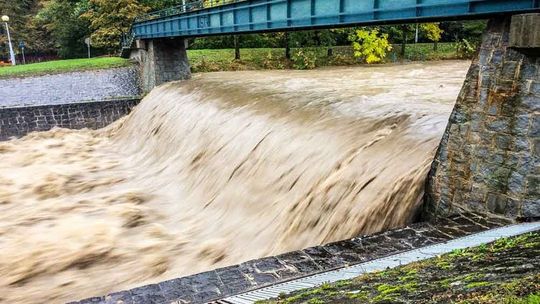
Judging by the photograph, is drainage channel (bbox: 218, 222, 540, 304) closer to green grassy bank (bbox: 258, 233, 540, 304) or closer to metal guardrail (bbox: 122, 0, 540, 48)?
green grassy bank (bbox: 258, 233, 540, 304)

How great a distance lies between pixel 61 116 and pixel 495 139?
917 inches

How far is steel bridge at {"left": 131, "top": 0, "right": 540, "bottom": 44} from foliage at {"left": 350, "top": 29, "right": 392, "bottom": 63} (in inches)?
696

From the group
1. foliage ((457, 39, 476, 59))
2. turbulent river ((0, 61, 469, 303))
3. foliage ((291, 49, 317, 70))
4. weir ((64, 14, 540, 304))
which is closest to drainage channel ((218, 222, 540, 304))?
weir ((64, 14, 540, 304))

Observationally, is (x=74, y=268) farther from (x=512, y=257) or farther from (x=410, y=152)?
(x=512, y=257)

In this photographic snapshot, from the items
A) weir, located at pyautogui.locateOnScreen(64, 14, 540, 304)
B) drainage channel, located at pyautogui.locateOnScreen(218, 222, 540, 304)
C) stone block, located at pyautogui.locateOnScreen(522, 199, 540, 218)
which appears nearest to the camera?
drainage channel, located at pyautogui.locateOnScreen(218, 222, 540, 304)

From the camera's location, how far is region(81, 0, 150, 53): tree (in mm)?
39344

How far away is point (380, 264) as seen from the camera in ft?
19.3

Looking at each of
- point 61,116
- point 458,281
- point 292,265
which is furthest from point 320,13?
point 61,116

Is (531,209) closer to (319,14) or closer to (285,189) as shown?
(285,189)

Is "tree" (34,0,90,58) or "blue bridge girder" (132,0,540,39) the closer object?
"blue bridge girder" (132,0,540,39)

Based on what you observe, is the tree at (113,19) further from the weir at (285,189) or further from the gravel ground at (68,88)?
the weir at (285,189)

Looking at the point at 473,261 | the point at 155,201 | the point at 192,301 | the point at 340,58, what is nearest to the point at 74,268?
the point at 155,201

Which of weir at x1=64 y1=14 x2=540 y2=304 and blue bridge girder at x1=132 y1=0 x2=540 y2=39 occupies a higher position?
blue bridge girder at x1=132 y1=0 x2=540 y2=39

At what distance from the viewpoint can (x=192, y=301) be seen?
5.48 m
